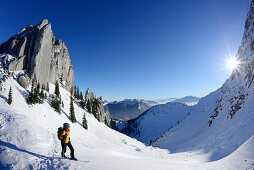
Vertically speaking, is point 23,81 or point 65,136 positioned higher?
point 23,81

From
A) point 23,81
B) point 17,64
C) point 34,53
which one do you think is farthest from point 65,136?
point 34,53

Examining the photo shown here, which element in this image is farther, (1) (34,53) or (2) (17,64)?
(1) (34,53)

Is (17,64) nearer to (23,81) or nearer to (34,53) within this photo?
(34,53)

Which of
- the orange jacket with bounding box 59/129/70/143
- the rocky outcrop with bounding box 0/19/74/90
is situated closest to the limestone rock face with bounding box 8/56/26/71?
the rocky outcrop with bounding box 0/19/74/90

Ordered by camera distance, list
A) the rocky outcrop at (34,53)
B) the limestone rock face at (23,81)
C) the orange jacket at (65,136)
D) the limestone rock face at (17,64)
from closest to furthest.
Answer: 1. the orange jacket at (65,136)
2. the limestone rock face at (23,81)
3. the limestone rock face at (17,64)
4. the rocky outcrop at (34,53)

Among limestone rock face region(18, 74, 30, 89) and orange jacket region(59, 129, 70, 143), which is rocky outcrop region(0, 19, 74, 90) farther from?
orange jacket region(59, 129, 70, 143)

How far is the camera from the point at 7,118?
13.6 m

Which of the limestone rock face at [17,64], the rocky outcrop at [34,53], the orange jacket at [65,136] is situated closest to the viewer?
the orange jacket at [65,136]

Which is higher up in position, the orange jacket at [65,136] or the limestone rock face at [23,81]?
the limestone rock face at [23,81]

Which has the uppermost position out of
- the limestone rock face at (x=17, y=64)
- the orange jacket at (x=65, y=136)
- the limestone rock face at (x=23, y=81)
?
the limestone rock face at (x=17, y=64)

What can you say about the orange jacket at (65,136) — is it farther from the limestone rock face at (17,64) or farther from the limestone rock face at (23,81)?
the limestone rock face at (17,64)

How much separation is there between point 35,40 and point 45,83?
1932 centimetres

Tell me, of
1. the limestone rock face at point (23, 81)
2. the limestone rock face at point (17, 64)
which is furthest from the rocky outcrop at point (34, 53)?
the limestone rock face at point (23, 81)

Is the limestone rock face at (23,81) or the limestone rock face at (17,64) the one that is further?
the limestone rock face at (17,64)
